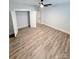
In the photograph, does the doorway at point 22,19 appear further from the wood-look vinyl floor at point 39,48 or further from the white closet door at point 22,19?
the wood-look vinyl floor at point 39,48

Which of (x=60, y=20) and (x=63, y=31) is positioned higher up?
(x=60, y=20)

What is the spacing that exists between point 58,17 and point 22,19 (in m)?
3.45

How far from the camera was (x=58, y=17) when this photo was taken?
27.6 feet

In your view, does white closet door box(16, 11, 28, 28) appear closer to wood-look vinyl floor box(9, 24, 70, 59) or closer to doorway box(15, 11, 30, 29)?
doorway box(15, 11, 30, 29)

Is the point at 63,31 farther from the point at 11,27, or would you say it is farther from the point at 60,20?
the point at 11,27

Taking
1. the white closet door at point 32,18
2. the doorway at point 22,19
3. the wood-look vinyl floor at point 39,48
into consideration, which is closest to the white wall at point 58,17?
the white closet door at point 32,18

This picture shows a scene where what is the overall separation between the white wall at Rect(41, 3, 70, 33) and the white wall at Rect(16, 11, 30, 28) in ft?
7.21

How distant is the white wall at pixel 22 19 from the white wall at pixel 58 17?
86.5 inches

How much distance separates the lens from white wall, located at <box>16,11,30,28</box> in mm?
8250
